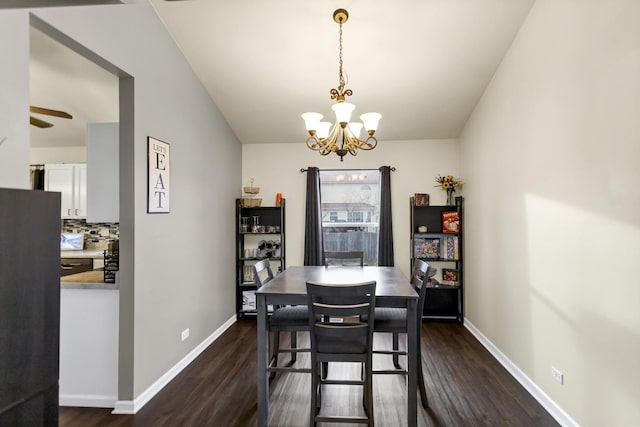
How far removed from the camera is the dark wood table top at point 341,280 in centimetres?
237

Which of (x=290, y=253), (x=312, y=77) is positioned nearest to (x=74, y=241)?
(x=290, y=253)

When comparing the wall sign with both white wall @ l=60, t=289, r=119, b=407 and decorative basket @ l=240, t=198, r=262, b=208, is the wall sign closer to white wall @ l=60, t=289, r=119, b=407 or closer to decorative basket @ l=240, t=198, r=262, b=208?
white wall @ l=60, t=289, r=119, b=407

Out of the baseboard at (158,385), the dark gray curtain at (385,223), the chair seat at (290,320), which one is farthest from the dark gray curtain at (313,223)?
the chair seat at (290,320)

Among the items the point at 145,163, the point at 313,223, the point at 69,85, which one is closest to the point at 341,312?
the point at 145,163

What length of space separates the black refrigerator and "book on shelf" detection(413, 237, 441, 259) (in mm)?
4165

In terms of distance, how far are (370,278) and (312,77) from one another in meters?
2.20

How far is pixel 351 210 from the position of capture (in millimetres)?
5188

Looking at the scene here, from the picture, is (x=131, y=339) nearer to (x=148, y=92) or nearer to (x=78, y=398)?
(x=78, y=398)

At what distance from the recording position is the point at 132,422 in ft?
7.82

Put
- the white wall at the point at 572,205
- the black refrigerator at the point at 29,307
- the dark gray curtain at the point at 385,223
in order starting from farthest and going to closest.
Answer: the dark gray curtain at the point at 385,223, the white wall at the point at 572,205, the black refrigerator at the point at 29,307

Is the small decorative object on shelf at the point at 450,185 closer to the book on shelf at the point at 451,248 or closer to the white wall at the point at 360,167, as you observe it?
the white wall at the point at 360,167

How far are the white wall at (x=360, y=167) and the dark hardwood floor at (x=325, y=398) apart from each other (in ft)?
6.32

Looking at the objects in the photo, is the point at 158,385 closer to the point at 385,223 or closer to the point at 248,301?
the point at 248,301

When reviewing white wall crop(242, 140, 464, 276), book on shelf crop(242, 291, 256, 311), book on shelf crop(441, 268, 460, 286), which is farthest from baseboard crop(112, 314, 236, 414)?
book on shelf crop(441, 268, 460, 286)
